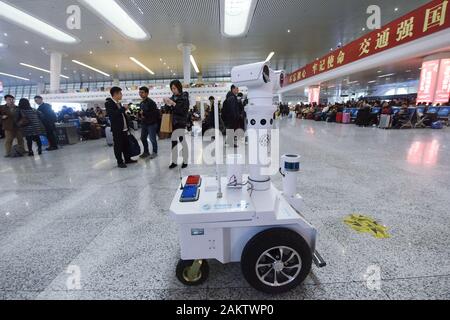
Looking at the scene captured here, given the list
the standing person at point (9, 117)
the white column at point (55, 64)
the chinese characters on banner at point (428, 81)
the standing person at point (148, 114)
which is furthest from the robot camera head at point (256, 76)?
the white column at point (55, 64)

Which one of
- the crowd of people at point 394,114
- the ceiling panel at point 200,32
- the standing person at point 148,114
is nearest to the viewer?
the standing person at point 148,114

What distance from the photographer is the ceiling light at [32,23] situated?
8.52 meters

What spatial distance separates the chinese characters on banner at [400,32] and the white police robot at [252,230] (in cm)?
839

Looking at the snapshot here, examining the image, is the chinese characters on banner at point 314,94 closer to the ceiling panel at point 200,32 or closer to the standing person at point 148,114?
the ceiling panel at point 200,32

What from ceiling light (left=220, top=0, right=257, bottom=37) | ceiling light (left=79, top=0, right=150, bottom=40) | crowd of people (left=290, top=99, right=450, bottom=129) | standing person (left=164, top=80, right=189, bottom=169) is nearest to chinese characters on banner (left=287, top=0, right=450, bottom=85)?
crowd of people (left=290, top=99, right=450, bottom=129)

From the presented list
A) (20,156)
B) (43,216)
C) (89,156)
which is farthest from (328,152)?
(20,156)

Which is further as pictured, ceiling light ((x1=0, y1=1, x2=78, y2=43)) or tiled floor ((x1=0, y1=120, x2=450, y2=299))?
ceiling light ((x1=0, y1=1, x2=78, y2=43))

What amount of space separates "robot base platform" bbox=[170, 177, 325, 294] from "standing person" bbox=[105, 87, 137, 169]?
2948mm

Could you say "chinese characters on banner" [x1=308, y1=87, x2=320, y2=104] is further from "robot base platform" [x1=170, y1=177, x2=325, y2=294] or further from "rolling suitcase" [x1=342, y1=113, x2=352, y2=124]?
"robot base platform" [x1=170, y1=177, x2=325, y2=294]

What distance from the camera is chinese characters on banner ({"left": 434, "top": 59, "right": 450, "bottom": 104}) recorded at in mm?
9141

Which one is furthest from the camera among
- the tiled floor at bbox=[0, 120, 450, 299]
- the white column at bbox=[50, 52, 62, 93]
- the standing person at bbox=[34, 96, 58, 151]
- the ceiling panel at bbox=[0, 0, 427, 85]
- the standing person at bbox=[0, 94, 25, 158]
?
the white column at bbox=[50, 52, 62, 93]

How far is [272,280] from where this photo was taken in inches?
44.8
